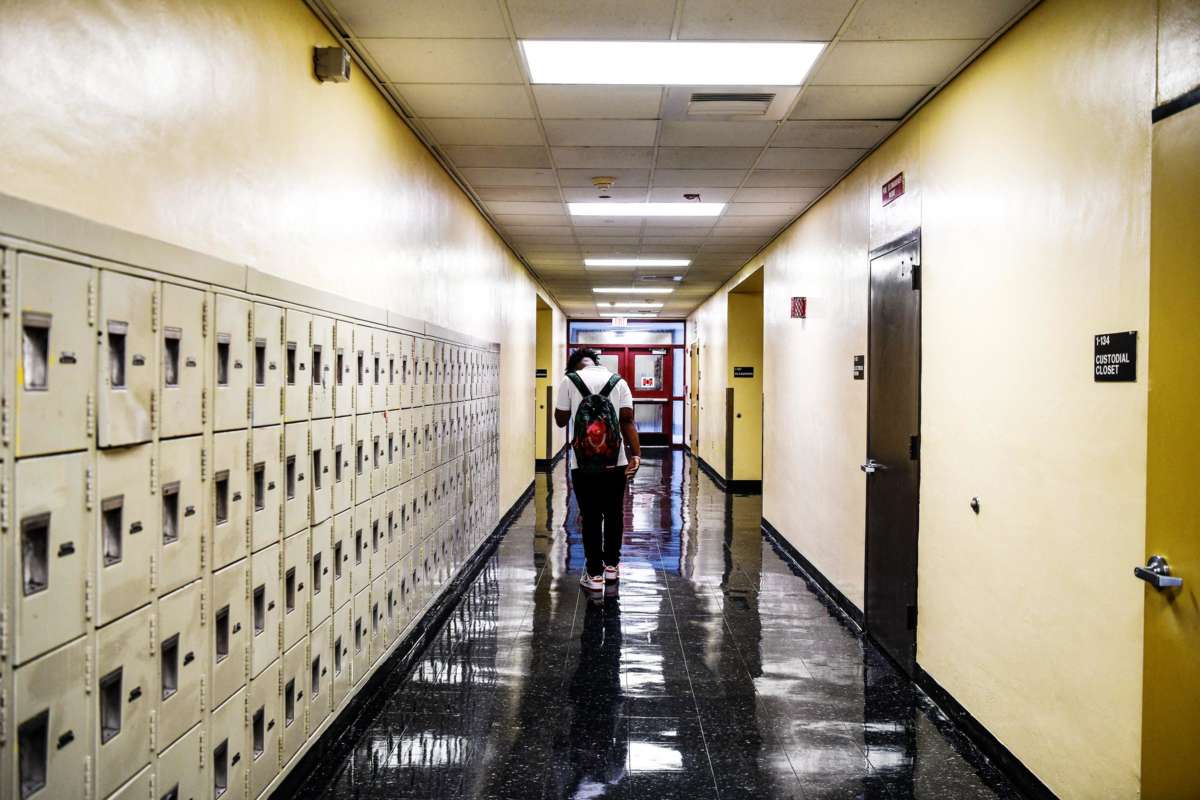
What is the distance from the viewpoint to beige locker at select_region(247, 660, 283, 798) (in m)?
2.19

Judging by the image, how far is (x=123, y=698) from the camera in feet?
5.23

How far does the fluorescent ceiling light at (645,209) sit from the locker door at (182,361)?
13.5 ft

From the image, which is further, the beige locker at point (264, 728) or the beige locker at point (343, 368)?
the beige locker at point (343, 368)

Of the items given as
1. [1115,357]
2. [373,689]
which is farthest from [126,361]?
[1115,357]

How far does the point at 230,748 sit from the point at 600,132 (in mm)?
3125

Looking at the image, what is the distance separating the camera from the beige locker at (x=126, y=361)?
152cm

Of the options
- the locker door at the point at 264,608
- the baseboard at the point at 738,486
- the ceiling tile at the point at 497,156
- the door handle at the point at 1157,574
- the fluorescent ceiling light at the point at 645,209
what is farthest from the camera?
the baseboard at the point at 738,486

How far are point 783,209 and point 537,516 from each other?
3.74m

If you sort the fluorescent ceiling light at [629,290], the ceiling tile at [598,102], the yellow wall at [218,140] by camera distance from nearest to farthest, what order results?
the yellow wall at [218,140] → the ceiling tile at [598,102] → the fluorescent ceiling light at [629,290]

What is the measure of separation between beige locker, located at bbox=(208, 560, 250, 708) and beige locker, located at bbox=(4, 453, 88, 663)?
0.51 metres

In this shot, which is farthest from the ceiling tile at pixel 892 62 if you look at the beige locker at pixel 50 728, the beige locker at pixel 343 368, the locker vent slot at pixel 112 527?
the beige locker at pixel 50 728

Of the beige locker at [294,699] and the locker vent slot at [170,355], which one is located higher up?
the locker vent slot at [170,355]

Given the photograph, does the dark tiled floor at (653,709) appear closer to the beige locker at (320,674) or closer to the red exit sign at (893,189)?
the beige locker at (320,674)

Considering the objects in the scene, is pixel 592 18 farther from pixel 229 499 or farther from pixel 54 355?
pixel 54 355
